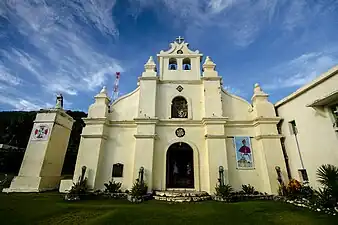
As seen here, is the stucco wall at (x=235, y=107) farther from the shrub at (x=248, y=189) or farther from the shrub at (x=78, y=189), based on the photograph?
the shrub at (x=78, y=189)

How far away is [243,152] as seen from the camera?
1099cm

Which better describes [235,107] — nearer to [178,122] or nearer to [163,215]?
[178,122]

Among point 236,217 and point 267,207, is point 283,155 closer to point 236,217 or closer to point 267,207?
point 267,207

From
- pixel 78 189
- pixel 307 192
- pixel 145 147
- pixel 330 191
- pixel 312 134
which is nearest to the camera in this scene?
pixel 330 191

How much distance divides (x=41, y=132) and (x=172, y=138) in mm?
10093

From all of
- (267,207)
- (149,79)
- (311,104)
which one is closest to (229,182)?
(267,207)

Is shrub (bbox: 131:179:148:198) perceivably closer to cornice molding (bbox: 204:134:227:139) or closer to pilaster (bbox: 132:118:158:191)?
pilaster (bbox: 132:118:158:191)

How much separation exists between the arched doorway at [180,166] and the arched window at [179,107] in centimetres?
206

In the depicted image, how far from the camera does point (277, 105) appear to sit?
11633 millimetres

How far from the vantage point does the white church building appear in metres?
10.6

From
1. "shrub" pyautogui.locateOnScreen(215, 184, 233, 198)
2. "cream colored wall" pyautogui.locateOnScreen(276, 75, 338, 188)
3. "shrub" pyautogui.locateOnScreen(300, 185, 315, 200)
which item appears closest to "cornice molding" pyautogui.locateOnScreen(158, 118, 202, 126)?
"shrub" pyautogui.locateOnScreen(215, 184, 233, 198)

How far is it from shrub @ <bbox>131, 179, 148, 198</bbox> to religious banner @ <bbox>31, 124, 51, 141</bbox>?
8567 mm

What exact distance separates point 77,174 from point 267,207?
10080mm

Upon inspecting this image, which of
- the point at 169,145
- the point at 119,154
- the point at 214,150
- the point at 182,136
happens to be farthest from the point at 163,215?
the point at 119,154
